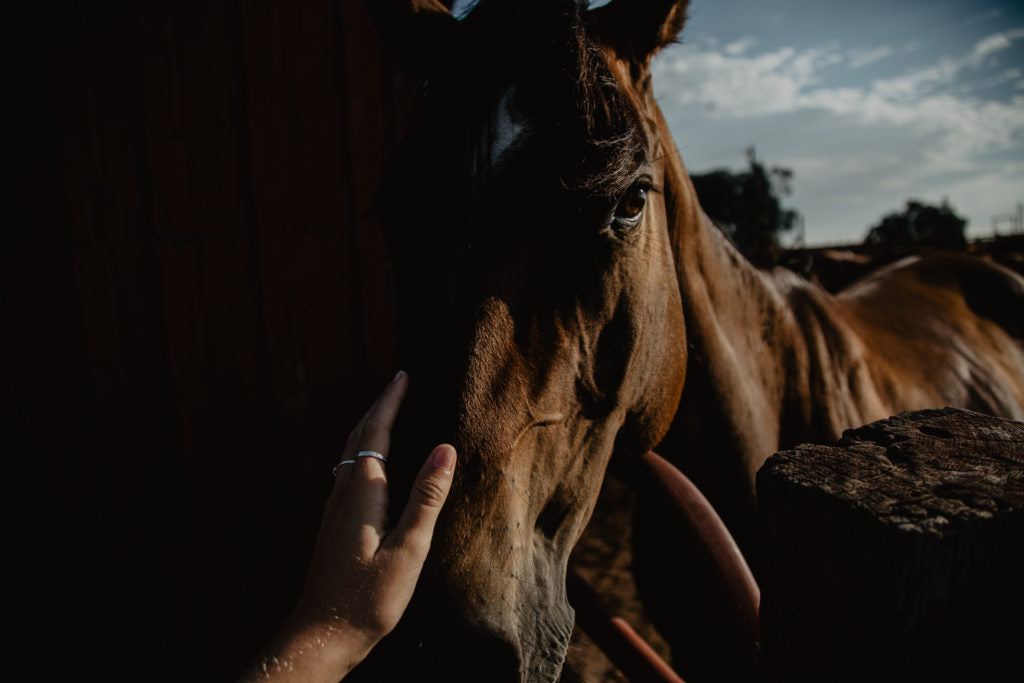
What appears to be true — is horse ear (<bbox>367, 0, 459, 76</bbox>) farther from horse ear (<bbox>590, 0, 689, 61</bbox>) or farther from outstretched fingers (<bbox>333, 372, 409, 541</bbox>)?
outstretched fingers (<bbox>333, 372, 409, 541</bbox>)

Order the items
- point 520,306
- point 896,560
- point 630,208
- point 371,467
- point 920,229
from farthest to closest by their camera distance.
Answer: point 920,229, point 630,208, point 520,306, point 371,467, point 896,560

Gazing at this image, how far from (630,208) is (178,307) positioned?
2.27m

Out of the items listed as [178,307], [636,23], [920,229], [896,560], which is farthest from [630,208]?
[920,229]

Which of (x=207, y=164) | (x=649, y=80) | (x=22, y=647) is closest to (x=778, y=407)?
(x=649, y=80)

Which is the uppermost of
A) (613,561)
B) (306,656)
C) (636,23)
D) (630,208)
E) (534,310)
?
(636,23)

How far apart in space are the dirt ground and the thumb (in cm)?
189

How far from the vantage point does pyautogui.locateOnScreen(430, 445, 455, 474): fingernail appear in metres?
0.78

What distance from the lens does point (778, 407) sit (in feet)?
5.45

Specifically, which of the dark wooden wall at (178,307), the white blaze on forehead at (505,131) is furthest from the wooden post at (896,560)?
the dark wooden wall at (178,307)

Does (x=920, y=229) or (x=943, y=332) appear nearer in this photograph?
(x=943, y=332)

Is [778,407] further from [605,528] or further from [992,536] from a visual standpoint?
[605,528]

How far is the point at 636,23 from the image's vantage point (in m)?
1.23

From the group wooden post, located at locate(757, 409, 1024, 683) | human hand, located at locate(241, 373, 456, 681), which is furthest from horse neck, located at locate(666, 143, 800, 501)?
human hand, located at locate(241, 373, 456, 681)

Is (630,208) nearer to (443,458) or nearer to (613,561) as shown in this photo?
(443,458)
